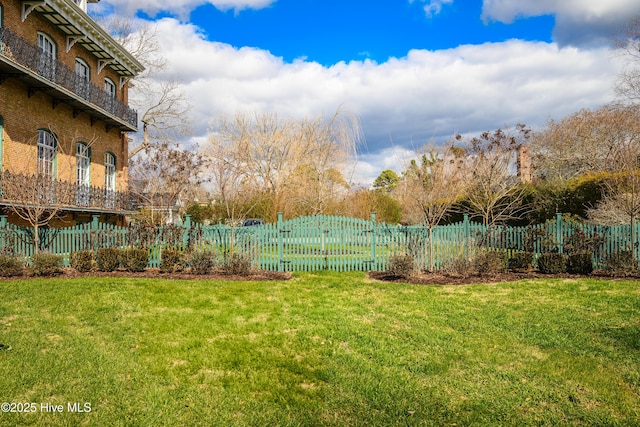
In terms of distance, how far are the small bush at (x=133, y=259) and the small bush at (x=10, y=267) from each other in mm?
2617

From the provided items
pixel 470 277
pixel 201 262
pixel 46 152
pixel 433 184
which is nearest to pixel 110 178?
pixel 46 152

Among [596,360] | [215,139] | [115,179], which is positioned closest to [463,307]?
[596,360]

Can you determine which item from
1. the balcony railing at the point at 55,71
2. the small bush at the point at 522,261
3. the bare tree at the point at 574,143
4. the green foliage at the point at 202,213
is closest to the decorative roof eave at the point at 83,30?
the balcony railing at the point at 55,71

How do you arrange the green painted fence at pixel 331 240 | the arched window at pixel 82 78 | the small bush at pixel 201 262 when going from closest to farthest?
the small bush at pixel 201 262
the green painted fence at pixel 331 240
the arched window at pixel 82 78

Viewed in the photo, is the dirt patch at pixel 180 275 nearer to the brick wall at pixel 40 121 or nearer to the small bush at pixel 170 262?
the small bush at pixel 170 262

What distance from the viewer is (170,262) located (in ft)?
43.6

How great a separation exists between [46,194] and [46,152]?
444cm

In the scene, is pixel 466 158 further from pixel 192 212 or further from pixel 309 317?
pixel 192 212

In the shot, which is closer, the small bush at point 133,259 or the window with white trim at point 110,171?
the small bush at point 133,259

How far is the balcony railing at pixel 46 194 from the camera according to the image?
13430 mm

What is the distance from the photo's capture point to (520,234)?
1436 cm

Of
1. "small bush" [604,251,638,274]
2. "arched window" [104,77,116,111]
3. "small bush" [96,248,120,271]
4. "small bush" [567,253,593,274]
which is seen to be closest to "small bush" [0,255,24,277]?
"small bush" [96,248,120,271]

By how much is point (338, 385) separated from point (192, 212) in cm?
2861

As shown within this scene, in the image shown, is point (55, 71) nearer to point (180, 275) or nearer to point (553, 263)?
point (180, 275)
